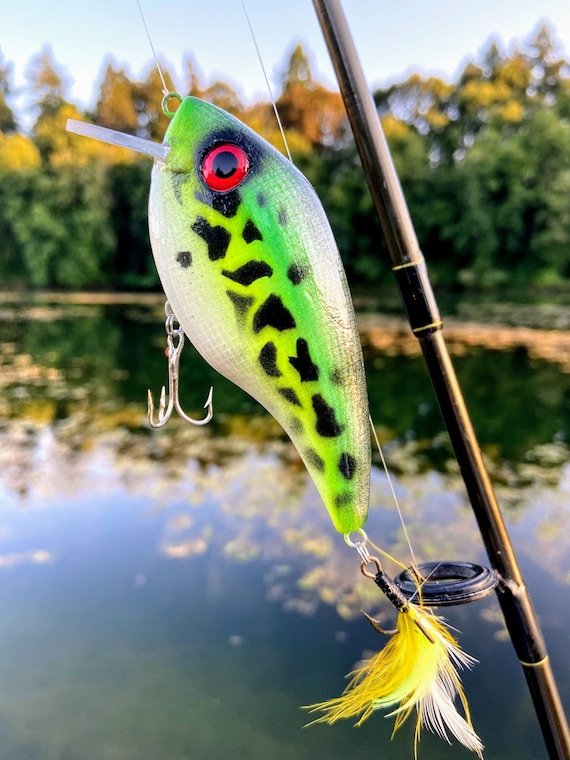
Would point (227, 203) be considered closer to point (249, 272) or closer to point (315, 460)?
point (249, 272)

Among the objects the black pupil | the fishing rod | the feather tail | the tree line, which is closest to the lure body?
the black pupil

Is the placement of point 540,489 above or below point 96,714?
above

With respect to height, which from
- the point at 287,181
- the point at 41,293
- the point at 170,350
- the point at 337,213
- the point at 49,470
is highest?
the point at 337,213

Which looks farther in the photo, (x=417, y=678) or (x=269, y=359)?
(x=417, y=678)

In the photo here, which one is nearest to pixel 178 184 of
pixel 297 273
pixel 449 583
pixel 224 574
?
pixel 297 273

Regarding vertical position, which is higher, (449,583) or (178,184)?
(178,184)

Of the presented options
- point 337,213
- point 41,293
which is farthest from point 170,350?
point 41,293

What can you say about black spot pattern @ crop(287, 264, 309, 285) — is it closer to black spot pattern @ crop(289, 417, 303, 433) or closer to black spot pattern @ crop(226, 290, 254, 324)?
black spot pattern @ crop(226, 290, 254, 324)

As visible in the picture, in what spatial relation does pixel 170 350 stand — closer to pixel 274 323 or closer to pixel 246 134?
pixel 274 323

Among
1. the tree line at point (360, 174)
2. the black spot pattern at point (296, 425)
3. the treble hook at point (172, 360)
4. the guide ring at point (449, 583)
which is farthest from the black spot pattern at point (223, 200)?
the tree line at point (360, 174)
